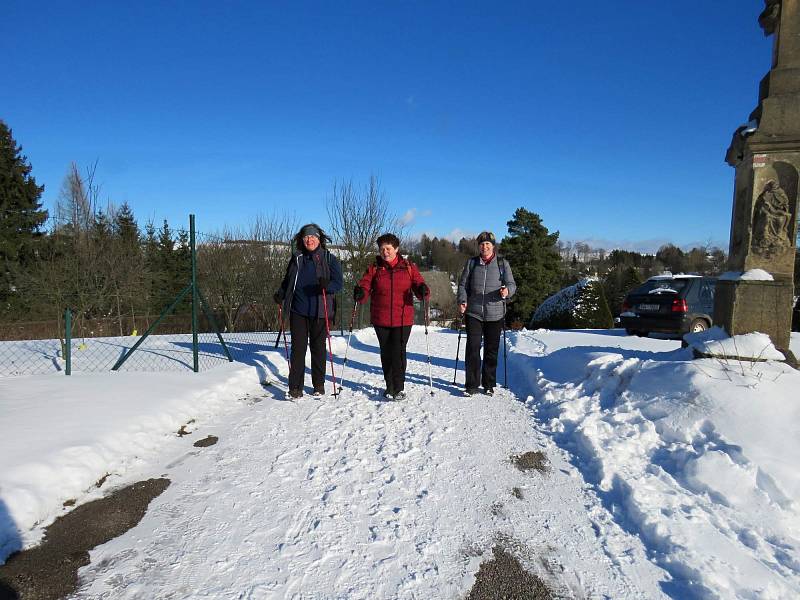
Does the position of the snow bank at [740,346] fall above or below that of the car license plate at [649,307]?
below

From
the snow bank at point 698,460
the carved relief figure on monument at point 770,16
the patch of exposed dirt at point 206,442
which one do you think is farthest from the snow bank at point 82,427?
the carved relief figure on monument at point 770,16

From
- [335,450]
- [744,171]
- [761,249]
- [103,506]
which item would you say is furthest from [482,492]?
[744,171]

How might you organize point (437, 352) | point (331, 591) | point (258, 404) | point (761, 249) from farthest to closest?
point (437, 352) < point (258, 404) < point (761, 249) < point (331, 591)

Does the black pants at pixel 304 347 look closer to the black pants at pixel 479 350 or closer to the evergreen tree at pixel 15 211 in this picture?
the black pants at pixel 479 350

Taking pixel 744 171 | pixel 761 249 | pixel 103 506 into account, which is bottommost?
pixel 103 506

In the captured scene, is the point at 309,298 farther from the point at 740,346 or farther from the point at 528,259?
the point at 528,259

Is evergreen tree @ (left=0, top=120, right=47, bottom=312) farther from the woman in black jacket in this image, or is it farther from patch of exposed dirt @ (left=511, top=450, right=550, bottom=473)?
patch of exposed dirt @ (left=511, top=450, right=550, bottom=473)

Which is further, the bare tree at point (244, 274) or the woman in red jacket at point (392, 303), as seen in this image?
the bare tree at point (244, 274)

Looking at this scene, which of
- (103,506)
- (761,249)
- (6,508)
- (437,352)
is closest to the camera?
(6,508)

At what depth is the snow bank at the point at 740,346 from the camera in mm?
4113

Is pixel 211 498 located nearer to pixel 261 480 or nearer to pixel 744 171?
pixel 261 480

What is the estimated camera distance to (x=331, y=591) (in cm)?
198

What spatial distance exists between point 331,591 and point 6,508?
2.00 m

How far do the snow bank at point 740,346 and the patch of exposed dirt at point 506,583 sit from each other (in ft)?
11.3
